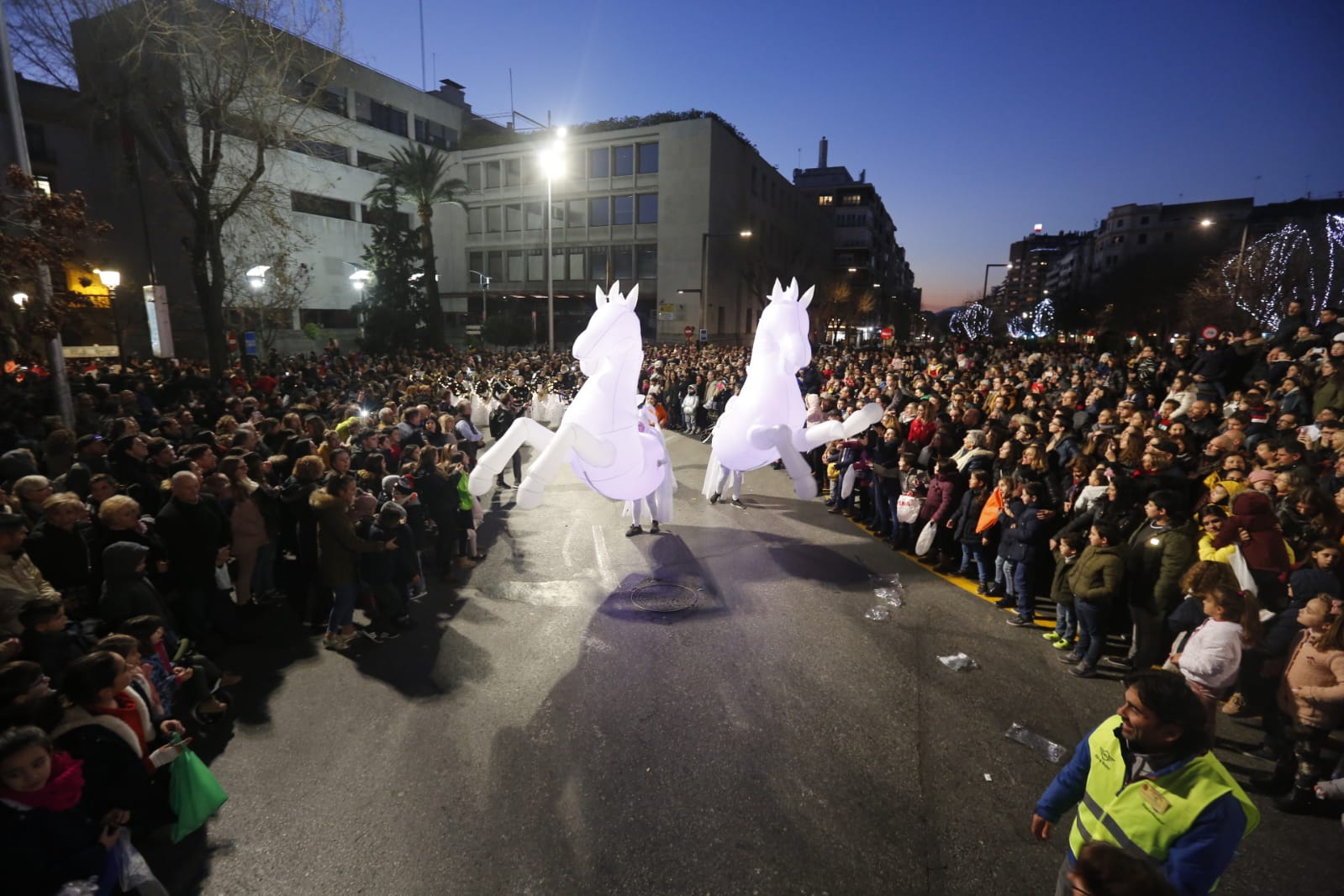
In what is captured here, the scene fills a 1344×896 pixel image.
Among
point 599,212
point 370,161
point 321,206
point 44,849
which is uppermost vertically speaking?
point 370,161

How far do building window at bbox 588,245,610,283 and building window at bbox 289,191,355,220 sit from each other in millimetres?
13625

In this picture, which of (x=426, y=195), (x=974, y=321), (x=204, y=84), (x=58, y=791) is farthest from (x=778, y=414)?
(x=974, y=321)

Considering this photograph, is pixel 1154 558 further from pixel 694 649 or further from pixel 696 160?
pixel 696 160

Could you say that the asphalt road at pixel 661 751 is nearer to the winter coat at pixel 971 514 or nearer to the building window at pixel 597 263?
the winter coat at pixel 971 514

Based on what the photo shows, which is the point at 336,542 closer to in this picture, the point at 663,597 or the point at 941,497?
the point at 663,597

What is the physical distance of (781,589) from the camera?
21.0ft

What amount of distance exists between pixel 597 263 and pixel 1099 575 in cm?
3781

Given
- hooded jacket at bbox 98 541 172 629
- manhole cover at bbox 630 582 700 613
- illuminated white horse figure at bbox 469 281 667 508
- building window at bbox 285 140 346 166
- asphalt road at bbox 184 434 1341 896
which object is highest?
building window at bbox 285 140 346 166

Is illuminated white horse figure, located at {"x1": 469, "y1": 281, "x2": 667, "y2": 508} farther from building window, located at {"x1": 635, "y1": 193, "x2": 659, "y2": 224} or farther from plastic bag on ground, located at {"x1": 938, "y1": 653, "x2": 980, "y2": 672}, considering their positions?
building window, located at {"x1": 635, "y1": 193, "x2": 659, "y2": 224}

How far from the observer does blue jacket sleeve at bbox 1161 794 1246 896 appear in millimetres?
1989

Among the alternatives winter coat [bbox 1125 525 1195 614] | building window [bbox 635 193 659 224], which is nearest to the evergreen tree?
building window [bbox 635 193 659 224]

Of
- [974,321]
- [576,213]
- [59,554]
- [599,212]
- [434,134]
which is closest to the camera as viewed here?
[59,554]

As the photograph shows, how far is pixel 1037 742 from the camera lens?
4.09 m

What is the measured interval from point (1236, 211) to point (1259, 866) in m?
82.8
